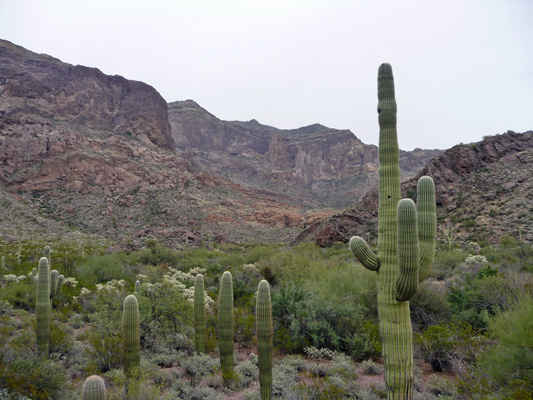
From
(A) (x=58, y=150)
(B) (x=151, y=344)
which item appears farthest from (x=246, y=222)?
(B) (x=151, y=344)

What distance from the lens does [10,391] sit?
4832 mm

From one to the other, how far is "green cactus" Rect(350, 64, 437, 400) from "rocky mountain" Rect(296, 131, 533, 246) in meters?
19.2

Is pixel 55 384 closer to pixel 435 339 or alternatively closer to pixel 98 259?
Result: pixel 435 339

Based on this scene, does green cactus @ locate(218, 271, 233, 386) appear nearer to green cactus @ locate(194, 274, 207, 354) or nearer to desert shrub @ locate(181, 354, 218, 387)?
desert shrub @ locate(181, 354, 218, 387)

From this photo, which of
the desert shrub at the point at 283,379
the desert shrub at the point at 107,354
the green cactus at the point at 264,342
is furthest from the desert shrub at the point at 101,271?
the green cactus at the point at 264,342

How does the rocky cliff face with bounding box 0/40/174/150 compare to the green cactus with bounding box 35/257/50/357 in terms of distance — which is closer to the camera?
the green cactus with bounding box 35/257/50/357

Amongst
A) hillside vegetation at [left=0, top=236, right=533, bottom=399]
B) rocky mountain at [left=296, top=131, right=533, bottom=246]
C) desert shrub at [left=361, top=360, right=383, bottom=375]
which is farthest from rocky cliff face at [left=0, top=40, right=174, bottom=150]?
desert shrub at [left=361, top=360, right=383, bottom=375]

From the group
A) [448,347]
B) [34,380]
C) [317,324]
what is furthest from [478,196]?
[34,380]

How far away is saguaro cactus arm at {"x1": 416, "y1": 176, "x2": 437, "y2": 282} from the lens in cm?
448

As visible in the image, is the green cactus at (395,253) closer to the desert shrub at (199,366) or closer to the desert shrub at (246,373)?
the desert shrub at (246,373)

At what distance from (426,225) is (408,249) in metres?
1.01

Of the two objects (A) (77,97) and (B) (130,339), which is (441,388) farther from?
(A) (77,97)

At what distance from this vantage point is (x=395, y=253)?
4.53 meters

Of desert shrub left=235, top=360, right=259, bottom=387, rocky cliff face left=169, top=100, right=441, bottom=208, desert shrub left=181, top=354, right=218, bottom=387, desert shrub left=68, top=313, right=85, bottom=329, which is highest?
rocky cliff face left=169, top=100, right=441, bottom=208
